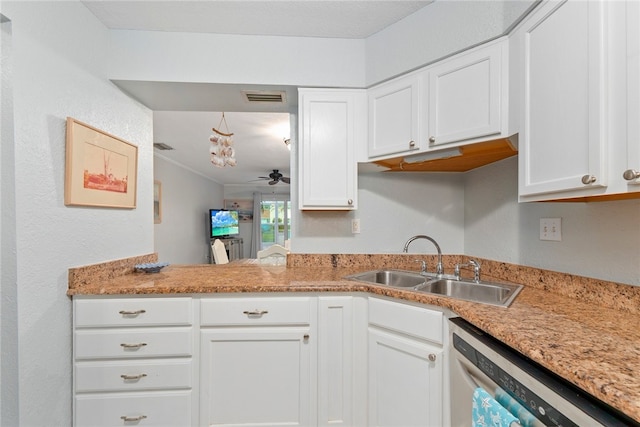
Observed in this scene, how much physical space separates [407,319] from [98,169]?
6.01 ft

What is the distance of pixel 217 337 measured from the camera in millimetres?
1431

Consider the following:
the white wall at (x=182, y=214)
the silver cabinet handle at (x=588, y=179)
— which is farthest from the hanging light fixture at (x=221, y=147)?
the silver cabinet handle at (x=588, y=179)

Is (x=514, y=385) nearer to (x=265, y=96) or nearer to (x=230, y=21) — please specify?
(x=265, y=96)

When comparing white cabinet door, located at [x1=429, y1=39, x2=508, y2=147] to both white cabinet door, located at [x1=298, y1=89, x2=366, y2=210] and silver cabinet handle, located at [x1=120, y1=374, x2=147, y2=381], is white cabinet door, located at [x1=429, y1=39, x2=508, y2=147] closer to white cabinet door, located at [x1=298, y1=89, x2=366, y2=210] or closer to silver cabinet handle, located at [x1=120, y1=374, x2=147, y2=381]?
white cabinet door, located at [x1=298, y1=89, x2=366, y2=210]

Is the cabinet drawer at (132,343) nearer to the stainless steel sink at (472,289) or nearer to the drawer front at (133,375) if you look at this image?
the drawer front at (133,375)

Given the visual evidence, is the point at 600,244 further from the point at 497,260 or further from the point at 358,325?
the point at 358,325

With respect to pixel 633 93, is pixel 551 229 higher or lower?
lower

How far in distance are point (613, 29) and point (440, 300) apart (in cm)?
107

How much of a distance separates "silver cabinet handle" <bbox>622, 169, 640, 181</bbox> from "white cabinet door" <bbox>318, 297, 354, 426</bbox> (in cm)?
114

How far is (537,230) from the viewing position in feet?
4.62

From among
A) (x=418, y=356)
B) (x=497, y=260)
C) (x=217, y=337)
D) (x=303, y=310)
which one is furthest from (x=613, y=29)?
(x=217, y=337)

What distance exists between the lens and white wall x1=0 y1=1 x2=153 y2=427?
1.17 meters

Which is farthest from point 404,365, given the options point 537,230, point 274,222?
point 274,222

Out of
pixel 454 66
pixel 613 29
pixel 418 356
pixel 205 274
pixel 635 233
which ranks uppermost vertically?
pixel 454 66
